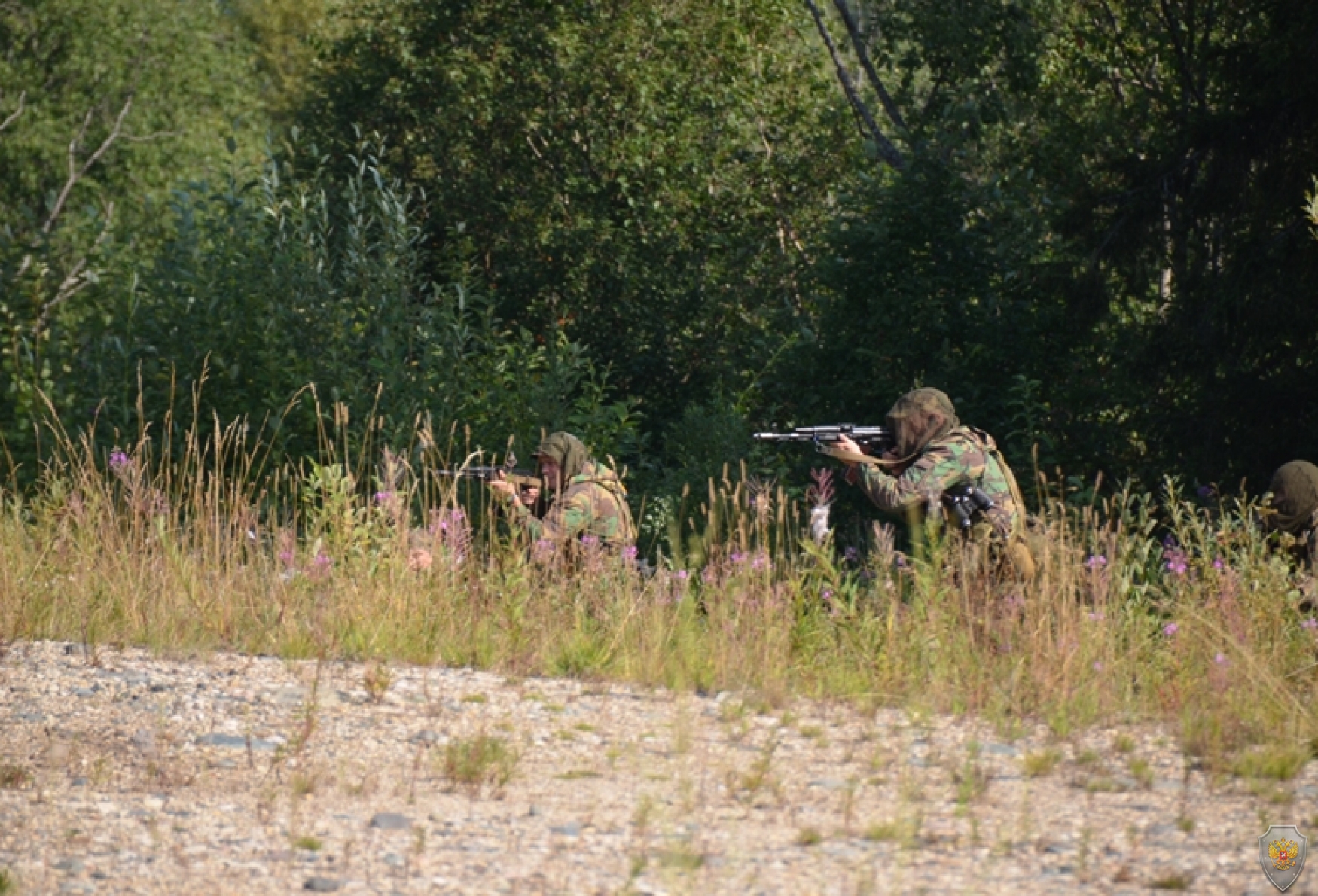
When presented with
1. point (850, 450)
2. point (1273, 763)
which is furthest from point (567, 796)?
point (850, 450)

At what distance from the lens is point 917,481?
7.30 m

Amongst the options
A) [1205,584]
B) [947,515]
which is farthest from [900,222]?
[1205,584]

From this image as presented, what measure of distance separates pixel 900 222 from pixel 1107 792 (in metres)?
7.91

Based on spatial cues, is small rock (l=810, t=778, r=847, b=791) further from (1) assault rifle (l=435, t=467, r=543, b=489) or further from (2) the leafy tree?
(2) the leafy tree

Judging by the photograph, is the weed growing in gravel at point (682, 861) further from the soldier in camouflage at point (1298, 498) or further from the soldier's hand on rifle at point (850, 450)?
the soldier in camouflage at point (1298, 498)

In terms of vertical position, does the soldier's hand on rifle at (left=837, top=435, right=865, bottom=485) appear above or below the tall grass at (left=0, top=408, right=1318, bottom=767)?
above

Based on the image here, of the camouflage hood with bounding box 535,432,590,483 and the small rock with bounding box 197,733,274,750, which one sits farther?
the camouflage hood with bounding box 535,432,590,483

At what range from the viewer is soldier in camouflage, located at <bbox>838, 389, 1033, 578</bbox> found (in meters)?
7.30

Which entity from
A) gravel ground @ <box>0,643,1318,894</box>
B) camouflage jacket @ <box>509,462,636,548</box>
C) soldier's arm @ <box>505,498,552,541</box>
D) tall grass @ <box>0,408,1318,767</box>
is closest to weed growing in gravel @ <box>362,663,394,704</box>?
gravel ground @ <box>0,643,1318,894</box>

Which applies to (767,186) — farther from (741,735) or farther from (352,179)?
(741,735)

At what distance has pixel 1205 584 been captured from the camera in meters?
6.57

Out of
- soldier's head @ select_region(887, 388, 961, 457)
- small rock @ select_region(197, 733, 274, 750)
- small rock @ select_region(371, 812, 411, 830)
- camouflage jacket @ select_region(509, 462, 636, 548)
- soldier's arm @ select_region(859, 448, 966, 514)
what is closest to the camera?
small rock @ select_region(371, 812, 411, 830)

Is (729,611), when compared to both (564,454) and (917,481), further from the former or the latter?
(564,454)

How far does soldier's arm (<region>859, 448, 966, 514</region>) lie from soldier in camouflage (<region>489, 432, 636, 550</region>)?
144 cm
